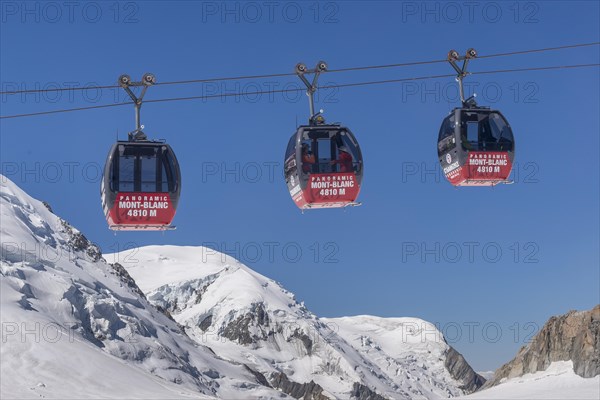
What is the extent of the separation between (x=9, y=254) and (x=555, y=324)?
9986 centimetres

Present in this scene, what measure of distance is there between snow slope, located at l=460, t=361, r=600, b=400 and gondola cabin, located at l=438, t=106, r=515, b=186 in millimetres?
98891

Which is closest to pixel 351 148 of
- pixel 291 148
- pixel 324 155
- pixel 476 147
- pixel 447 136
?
pixel 324 155

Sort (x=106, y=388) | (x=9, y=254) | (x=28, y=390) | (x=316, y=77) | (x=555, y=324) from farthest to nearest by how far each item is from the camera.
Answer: (x=9, y=254) < (x=555, y=324) < (x=106, y=388) < (x=28, y=390) < (x=316, y=77)

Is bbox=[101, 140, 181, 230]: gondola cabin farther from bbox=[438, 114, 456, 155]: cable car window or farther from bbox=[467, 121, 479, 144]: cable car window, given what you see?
bbox=[467, 121, 479, 144]: cable car window

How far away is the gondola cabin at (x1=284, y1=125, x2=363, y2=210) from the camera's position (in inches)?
995

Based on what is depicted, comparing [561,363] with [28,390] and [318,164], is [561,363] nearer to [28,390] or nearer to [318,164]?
[28,390]

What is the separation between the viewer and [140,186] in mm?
25250

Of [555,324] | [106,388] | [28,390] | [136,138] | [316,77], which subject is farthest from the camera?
[555,324]

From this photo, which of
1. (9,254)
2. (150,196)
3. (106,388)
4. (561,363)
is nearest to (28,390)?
(106,388)

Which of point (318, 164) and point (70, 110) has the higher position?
point (70, 110)

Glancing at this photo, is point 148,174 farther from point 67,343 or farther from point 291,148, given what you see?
point 67,343

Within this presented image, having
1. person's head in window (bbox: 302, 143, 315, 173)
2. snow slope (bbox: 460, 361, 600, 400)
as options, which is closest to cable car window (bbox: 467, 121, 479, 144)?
person's head in window (bbox: 302, 143, 315, 173)

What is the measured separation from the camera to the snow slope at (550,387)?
126 metres

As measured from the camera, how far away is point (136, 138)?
81.3 ft
